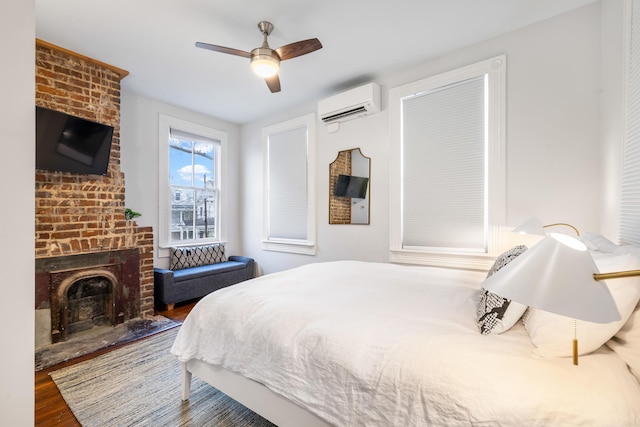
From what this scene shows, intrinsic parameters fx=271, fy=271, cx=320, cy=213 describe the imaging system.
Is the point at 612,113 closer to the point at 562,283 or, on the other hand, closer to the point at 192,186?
the point at 562,283

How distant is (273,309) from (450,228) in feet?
7.12

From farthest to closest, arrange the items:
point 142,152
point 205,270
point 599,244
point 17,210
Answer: point 205,270
point 142,152
point 599,244
point 17,210

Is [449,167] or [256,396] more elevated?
[449,167]

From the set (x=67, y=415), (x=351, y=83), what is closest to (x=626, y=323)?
(x=67, y=415)

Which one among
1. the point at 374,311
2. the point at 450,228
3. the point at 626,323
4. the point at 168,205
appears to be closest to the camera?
the point at 626,323

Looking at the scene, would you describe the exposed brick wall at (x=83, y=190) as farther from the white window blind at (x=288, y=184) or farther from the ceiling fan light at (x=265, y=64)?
the ceiling fan light at (x=265, y=64)

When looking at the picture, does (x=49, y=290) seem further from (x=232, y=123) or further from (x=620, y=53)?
(x=620, y=53)

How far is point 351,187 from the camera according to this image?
3576mm

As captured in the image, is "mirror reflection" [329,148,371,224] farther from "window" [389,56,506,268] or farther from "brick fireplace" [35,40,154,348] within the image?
"brick fireplace" [35,40,154,348]

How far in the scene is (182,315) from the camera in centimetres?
341

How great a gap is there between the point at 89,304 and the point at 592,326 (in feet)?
13.3

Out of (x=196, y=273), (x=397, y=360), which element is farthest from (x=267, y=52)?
(x=196, y=273)

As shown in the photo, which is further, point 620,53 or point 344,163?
point 344,163

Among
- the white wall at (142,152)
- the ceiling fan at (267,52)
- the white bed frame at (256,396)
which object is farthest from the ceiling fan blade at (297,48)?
the white wall at (142,152)
